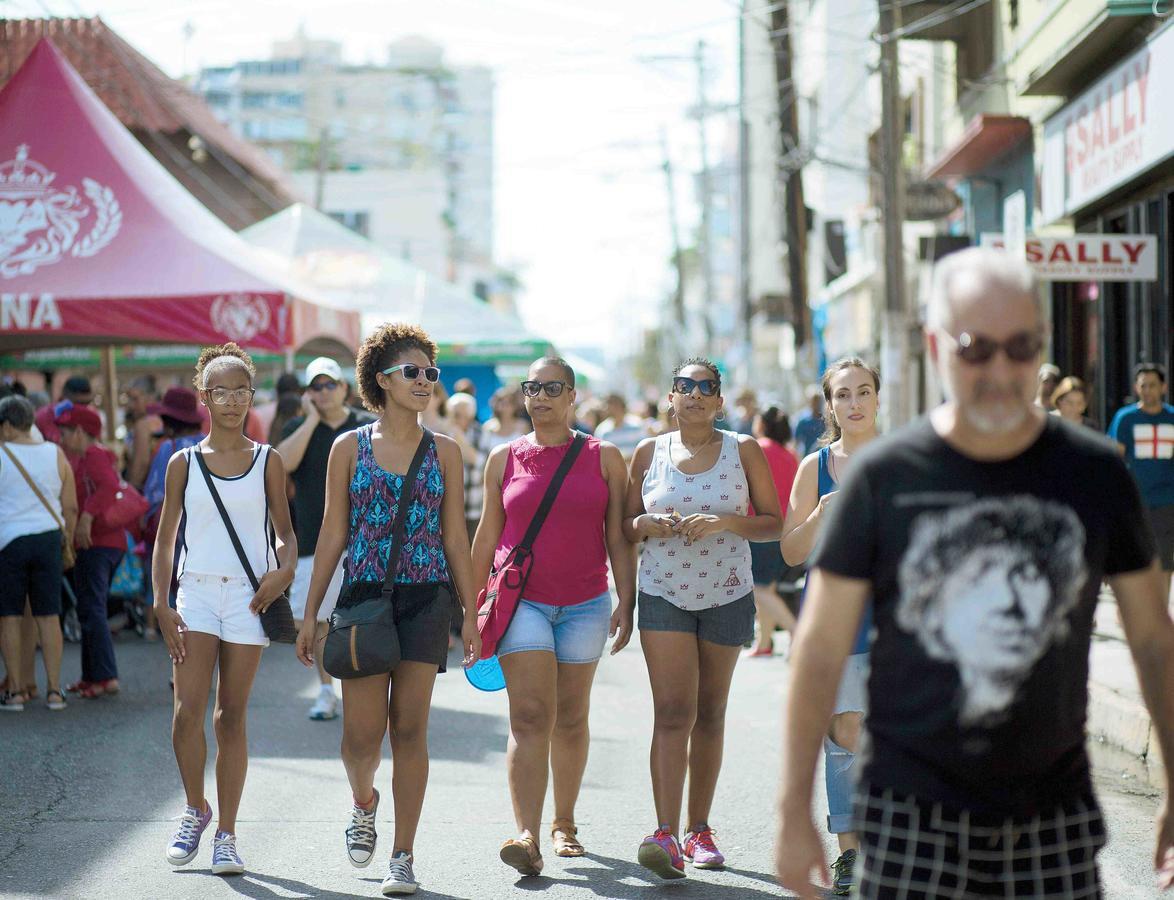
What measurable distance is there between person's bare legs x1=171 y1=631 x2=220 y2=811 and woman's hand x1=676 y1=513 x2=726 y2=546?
71.8 inches

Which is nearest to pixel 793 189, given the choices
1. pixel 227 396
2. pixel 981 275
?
pixel 227 396

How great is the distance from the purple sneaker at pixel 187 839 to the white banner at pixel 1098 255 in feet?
28.8

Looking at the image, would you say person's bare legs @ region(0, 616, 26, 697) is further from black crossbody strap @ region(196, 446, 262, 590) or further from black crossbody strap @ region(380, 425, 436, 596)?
black crossbody strap @ region(380, 425, 436, 596)

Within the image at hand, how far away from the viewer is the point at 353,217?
248ft

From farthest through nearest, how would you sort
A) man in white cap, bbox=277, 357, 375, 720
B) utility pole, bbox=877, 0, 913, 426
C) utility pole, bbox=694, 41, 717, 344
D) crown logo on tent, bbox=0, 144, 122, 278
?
utility pole, bbox=694, 41, 717, 344, utility pole, bbox=877, 0, 913, 426, crown logo on tent, bbox=0, 144, 122, 278, man in white cap, bbox=277, 357, 375, 720

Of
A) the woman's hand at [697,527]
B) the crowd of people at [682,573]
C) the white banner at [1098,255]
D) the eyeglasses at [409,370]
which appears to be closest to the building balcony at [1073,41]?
the white banner at [1098,255]

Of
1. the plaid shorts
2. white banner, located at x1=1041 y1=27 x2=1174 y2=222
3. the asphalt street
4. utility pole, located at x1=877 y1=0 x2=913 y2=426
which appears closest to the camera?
the plaid shorts

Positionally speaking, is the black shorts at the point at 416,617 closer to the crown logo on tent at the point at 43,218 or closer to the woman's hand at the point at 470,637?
the woman's hand at the point at 470,637

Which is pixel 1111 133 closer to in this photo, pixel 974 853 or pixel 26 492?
pixel 26 492

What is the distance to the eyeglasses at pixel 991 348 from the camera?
2854 millimetres

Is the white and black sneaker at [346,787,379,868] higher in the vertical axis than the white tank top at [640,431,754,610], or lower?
lower

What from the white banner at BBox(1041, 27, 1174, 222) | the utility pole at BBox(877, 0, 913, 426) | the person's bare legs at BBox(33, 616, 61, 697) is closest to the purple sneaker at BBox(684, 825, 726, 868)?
the person's bare legs at BBox(33, 616, 61, 697)

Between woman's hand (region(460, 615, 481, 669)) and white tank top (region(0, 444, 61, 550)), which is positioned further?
white tank top (region(0, 444, 61, 550))

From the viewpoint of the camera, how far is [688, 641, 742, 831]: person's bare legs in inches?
240
